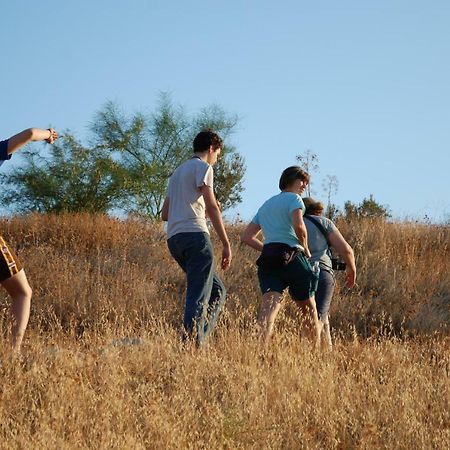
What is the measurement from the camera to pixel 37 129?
5477 millimetres

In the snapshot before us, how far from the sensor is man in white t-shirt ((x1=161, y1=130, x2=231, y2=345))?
635cm

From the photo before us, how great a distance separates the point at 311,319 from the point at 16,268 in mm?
2513

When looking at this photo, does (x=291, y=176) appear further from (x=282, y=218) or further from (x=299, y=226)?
(x=299, y=226)

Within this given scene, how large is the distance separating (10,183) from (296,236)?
877 inches

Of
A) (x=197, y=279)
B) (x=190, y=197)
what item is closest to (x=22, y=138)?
(x=190, y=197)

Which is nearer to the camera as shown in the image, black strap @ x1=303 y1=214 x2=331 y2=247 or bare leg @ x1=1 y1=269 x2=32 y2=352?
bare leg @ x1=1 y1=269 x2=32 y2=352

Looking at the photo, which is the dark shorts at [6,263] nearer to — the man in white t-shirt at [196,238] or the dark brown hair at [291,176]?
the man in white t-shirt at [196,238]

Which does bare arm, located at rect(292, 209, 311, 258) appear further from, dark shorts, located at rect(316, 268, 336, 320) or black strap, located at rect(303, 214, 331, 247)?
dark shorts, located at rect(316, 268, 336, 320)

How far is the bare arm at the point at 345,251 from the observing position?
705cm

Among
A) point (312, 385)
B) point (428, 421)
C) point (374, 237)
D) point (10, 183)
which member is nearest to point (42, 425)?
point (312, 385)

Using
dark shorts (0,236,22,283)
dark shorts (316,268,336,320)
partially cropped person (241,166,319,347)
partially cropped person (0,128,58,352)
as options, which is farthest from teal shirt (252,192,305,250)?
dark shorts (0,236,22,283)

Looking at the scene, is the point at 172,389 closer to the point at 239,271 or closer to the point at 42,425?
the point at 42,425

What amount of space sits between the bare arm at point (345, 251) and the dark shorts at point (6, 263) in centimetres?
283

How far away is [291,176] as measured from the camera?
271 inches
